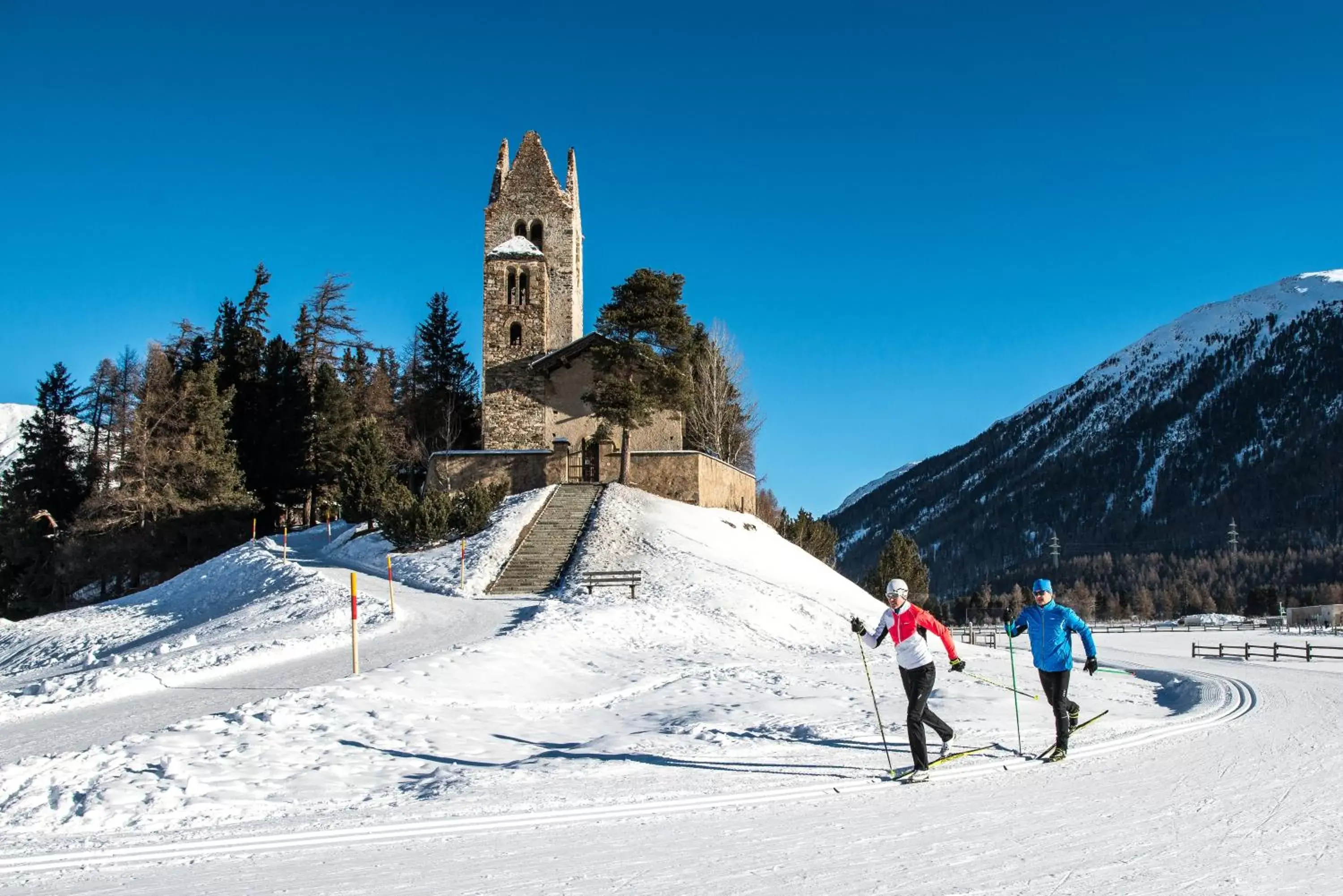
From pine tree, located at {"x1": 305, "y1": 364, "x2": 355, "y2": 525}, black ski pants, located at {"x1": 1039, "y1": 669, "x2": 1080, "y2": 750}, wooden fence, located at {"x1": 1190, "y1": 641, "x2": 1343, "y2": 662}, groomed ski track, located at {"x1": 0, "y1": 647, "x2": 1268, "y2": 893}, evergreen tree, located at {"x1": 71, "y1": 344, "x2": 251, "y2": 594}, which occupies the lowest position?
wooden fence, located at {"x1": 1190, "y1": 641, "x2": 1343, "y2": 662}

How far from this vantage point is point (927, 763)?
28.0 ft

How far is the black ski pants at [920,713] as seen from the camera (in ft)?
27.7

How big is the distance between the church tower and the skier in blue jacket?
32574mm

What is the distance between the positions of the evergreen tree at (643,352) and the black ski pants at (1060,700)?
2700 cm

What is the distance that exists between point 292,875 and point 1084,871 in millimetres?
4706

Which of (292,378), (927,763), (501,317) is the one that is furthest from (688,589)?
(292,378)

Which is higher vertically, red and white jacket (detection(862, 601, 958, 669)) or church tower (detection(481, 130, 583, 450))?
church tower (detection(481, 130, 583, 450))

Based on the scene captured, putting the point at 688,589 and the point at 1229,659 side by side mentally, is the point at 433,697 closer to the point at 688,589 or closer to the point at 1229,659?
the point at 688,589

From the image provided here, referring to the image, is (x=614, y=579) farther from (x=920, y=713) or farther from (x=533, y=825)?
(x=533, y=825)

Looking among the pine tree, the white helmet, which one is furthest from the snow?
the pine tree

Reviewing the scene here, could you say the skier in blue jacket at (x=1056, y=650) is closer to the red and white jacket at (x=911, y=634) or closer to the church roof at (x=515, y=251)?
the red and white jacket at (x=911, y=634)

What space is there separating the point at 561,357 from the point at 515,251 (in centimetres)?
646

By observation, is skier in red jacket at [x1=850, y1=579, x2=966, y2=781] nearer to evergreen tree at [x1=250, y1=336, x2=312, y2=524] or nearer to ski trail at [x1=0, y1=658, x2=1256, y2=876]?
ski trail at [x1=0, y1=658, x2=1256, y2=876]

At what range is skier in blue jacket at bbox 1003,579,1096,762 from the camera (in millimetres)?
9156
